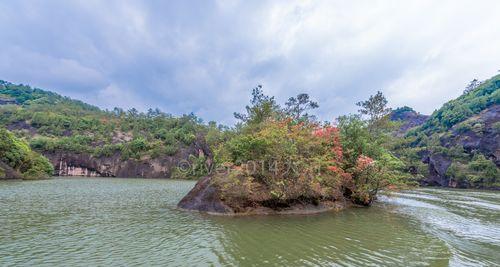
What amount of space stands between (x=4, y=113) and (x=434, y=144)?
130 meters

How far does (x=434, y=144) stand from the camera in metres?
78.1

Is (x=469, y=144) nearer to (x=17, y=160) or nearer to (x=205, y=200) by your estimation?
(x=205, y=200)

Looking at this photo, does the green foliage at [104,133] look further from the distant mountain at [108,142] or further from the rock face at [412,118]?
the rock face at [412,118]

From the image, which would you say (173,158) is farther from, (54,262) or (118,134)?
(54,262)

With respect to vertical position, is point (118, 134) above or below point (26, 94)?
below

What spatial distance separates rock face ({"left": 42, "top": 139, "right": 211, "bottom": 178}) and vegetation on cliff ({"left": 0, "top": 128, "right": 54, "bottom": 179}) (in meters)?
28.8

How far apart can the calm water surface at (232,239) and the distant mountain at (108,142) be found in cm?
6363

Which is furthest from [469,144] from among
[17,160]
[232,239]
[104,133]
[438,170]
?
[104,133]

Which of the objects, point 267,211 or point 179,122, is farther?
point 179,122

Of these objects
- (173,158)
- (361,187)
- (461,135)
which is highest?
(461,135)

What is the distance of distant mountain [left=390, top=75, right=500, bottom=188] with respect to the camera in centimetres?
6345

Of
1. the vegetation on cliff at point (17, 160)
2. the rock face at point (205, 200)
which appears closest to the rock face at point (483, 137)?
the rock face at point (205, 200)

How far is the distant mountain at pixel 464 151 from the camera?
208 ft

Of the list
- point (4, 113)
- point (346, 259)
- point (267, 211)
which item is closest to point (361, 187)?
point (267, 211)
